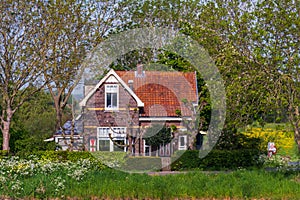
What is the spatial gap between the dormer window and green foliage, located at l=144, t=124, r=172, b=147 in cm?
253

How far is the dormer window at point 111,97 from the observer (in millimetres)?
28812

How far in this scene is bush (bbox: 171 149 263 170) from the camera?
2469 centimetres

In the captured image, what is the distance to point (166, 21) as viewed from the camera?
37.4m

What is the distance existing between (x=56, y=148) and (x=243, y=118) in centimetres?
1490

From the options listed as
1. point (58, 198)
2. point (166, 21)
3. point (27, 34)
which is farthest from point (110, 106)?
point (58, 198)

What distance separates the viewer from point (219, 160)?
82.3 feet

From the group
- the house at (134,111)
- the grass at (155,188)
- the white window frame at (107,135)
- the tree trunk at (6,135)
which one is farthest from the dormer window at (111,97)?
the grass at (155,188)

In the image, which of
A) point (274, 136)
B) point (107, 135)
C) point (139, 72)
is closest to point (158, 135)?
point (107, 135)

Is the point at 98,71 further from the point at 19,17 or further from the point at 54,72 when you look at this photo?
the point at 19,17

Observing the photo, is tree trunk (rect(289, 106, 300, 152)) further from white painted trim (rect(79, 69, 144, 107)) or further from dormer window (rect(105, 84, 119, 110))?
dormer window (rect(105, 84, 119, 110))

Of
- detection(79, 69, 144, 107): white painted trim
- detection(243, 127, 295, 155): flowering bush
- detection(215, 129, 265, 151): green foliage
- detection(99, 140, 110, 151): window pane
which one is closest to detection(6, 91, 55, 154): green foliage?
detection(99, 140, 110, 151): window pane

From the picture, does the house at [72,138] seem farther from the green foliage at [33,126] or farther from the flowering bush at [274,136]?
the flowering bush at [274,136]

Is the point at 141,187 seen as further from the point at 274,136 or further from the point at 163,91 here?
the point at 163,91

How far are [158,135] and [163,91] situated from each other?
12.9 feet
